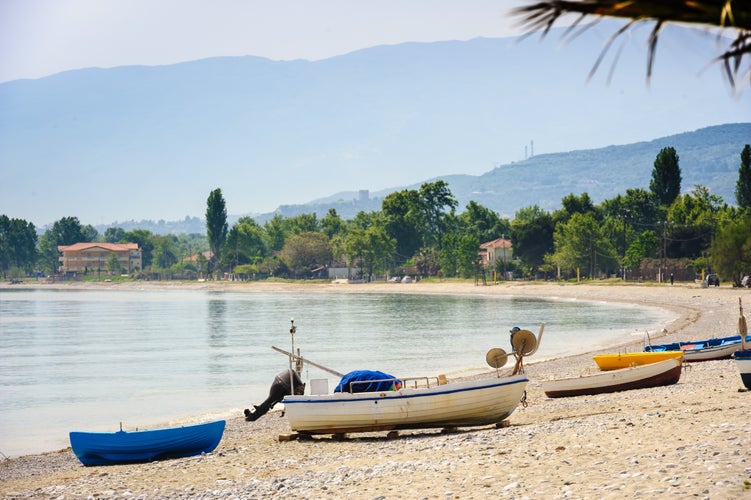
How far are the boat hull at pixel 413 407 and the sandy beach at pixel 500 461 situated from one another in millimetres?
364

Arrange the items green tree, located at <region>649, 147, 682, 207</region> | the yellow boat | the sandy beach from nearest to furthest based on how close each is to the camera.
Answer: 1. the sandy beach
2. the yellow boat
3. green tree, located at <region>649, 147, 682, 207</region>

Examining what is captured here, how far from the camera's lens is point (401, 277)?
16775 centimetres

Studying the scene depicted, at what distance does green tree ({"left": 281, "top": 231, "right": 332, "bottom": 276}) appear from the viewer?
601 ft

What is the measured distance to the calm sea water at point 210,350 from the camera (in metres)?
31.2

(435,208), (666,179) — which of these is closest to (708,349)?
(666,179)

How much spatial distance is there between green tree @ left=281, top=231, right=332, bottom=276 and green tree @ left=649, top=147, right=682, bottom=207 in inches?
2743

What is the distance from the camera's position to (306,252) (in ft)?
603

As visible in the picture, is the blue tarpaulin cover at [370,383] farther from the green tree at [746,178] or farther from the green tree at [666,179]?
the green tree at [666,179]

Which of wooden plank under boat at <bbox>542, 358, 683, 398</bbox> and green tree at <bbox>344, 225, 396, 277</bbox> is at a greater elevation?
green tree at <bbox>344, 225, 396, 277</bbox>

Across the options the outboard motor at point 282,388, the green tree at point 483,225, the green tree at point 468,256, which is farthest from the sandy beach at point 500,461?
the green tree at point 483,225

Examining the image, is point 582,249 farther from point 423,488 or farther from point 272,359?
point 423,488

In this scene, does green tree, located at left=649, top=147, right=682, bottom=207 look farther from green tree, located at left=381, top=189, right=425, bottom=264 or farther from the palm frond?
the palm frond

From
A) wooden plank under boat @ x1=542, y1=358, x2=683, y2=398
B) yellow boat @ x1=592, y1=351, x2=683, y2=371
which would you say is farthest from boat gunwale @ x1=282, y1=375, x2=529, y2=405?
yellow boat @ x1=592, y1=351, x2=683, y2=371

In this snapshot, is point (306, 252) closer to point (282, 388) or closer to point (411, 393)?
point (282, 388)
